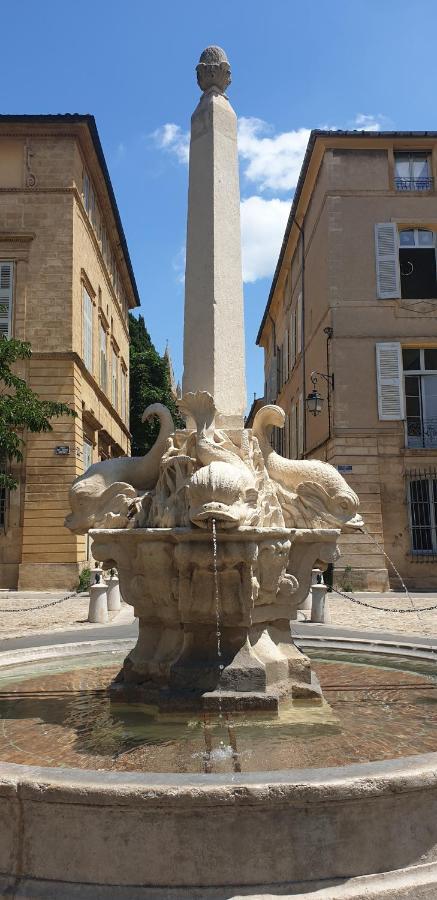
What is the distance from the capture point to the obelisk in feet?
19.5

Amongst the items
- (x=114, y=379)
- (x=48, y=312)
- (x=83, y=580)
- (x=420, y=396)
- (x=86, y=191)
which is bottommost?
(x=83, y=580)

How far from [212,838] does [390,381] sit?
18.2m

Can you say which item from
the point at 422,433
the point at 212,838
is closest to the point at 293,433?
the point at 422,433

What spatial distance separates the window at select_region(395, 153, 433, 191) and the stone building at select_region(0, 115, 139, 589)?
8978mm

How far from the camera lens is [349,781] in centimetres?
279

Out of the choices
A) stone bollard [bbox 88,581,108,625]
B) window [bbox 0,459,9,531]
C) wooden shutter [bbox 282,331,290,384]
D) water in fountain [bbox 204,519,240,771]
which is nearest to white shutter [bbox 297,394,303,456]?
wooden shutter [bbox 282,331,290,384]

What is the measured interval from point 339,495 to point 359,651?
8.36 feet

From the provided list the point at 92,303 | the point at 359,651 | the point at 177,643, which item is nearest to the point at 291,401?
the point at 92,303

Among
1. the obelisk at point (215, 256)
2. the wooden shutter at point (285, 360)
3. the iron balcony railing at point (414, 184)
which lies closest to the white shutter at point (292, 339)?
the wooden shutter at point (285, 360)

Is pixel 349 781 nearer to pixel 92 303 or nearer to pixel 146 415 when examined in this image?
pixel 146 415

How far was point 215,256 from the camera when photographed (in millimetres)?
6117

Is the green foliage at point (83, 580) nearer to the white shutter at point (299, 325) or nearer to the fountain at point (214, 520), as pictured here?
the white shutter at point (299, 325)

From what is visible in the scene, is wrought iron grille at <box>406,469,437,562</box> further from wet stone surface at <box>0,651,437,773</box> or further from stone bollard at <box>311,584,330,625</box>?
wet stone surface at <box>0,651,437,773</box>

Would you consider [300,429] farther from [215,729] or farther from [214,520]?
[215,729]
